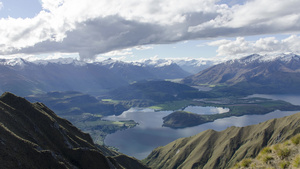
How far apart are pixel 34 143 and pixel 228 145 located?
143 meters

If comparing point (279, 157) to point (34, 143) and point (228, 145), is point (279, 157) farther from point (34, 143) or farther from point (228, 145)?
point (228, 145)

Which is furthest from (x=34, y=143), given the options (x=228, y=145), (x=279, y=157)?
(x=228, y=145)

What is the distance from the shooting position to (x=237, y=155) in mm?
159375

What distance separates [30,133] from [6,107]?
15.5 m

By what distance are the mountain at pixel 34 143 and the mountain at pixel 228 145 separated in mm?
107792

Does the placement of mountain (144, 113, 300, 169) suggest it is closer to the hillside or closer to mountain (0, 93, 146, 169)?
mountain (0, 93, 146, 169)

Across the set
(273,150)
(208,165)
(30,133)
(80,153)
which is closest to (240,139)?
(208,165)

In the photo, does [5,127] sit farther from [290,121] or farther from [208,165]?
[290,121]

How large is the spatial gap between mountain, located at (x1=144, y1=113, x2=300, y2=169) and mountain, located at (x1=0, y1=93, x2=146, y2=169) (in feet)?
354

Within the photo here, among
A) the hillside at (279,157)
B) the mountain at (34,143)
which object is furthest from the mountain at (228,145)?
the hillside at (279,157)

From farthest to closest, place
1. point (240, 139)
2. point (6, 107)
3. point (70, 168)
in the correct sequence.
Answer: point (240, 139), point (6, 107), point (70, 168)

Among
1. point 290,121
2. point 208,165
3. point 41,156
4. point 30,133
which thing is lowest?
point 208,165

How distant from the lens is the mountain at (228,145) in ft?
517

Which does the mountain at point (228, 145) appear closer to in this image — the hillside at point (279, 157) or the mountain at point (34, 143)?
the mountain at point (34, 143)
